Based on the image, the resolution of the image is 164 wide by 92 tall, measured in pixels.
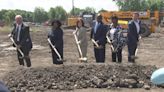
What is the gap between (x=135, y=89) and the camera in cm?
880

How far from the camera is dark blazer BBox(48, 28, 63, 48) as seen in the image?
39.2ft

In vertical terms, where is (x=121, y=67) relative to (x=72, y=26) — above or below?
above

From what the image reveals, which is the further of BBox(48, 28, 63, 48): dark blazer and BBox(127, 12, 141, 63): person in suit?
BBox(127, 12, 141, 63): person in suit

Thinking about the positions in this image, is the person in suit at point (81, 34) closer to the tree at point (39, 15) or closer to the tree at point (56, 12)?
the tree at point (56, 12)

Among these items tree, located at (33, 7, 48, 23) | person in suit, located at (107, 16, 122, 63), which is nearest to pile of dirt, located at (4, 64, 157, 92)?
person in suit, located at (107, 16, 122, 63)

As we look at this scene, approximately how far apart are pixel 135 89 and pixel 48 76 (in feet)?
5.58

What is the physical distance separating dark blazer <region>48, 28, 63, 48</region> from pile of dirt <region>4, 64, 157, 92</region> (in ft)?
6.12

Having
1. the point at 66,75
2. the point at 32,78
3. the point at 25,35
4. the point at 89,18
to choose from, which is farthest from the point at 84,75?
the point at 89,18

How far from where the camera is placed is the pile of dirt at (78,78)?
29.2 ft

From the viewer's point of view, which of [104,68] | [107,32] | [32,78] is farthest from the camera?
[107,32]

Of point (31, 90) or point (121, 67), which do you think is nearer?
point (31, 90)

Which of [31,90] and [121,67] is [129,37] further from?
[31,90]

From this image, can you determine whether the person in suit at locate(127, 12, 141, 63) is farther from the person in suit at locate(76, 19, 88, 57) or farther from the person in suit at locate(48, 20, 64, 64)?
the person in suit at locate(48, 20, 64, 64)

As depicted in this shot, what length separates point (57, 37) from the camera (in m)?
12.0
